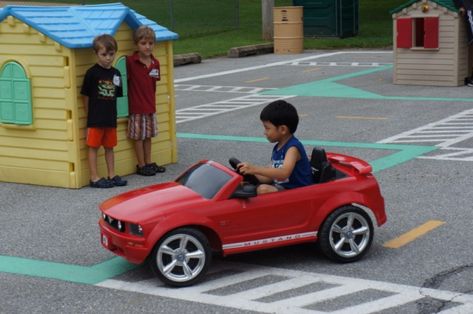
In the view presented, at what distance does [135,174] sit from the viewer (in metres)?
11.3

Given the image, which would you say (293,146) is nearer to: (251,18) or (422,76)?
(422,76)

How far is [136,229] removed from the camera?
6.80 meters

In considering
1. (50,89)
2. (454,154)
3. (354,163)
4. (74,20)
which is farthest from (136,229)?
(454,154)

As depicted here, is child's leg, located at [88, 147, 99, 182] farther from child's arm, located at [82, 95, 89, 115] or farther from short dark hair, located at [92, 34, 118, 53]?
short dark hair, located at [92, 34, 118, 53]

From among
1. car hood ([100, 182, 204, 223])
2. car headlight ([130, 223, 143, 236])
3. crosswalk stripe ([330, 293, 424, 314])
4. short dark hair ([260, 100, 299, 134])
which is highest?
short dark hair ([260, 100, 299, 134])

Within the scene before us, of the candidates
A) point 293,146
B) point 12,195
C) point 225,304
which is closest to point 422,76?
point 12,195

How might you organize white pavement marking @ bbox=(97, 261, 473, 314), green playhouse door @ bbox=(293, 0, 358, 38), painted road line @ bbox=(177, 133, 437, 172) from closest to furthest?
white pavement marking @ bbox=(97, 261, 473, 314) → painted road line @ bbox=(177, 133, 437, 172) → green playhouse door @ bbox=(293, 0, 358, 38)

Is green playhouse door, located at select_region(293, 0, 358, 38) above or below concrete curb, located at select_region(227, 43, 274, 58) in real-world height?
above

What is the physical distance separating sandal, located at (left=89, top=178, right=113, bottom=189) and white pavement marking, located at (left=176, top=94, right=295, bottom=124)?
5021mm

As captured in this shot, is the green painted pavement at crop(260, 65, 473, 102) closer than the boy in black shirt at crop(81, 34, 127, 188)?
No

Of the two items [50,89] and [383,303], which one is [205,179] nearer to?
[383,303]

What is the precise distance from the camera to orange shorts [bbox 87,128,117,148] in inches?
407

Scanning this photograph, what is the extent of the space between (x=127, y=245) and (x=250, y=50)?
20819 mm

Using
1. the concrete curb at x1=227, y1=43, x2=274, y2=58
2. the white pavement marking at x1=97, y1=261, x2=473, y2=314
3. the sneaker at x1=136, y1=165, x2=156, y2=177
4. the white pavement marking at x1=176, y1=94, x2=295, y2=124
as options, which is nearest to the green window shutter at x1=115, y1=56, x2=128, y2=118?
the sneaker at x1=136, y1=165, x2=156, y2=177
